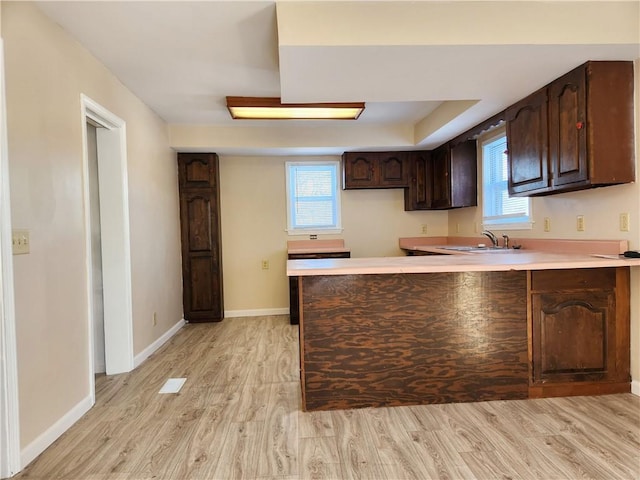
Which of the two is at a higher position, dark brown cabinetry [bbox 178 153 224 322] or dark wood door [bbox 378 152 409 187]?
dark wood door [bbox 378 152 409 187]

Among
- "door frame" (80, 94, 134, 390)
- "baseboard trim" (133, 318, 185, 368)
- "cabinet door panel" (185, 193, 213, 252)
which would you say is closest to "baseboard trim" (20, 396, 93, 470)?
"door frame" (80, 94, 134, 390)

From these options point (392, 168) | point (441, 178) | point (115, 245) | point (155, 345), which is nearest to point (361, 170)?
point (392, 168)

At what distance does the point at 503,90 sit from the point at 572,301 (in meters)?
1.56

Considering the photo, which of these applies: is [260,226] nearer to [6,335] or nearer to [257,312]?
[257,312]

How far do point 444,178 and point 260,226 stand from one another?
2.43m

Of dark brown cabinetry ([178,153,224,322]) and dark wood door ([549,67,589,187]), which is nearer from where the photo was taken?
dark wood door ([549,67,589,187])

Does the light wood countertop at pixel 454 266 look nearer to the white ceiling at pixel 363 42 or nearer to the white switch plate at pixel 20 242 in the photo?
the white ceiling at pixel 363 42

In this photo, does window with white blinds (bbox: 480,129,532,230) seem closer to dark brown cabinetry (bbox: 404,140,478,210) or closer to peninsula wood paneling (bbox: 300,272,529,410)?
dark brown cabinetry (bbox: 404,140,478,210)

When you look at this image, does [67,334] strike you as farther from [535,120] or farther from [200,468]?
[535,120]

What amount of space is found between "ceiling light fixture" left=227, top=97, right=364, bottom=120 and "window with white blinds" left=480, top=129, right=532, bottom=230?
154 centimetres

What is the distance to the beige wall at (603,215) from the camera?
228cm

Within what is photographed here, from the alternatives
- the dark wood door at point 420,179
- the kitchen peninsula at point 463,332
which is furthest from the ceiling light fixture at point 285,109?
the kitchen peninsula at point 463,332

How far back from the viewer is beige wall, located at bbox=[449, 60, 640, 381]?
228cm

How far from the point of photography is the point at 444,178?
4.30 metres
